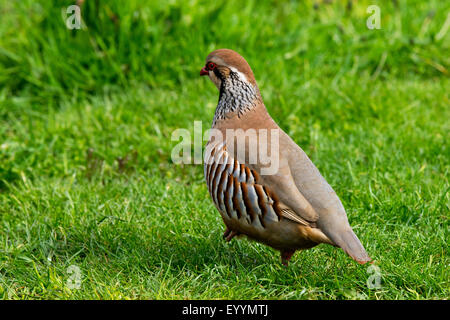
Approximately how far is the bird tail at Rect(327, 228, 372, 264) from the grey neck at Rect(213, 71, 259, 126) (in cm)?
87

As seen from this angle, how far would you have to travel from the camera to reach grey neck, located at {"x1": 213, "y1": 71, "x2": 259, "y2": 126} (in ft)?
11.5

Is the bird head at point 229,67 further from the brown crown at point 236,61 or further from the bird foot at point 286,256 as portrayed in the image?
the bird foot at point 286,256

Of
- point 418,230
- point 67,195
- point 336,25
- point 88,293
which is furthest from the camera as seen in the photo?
point 336,25

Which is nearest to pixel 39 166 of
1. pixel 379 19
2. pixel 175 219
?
pixel 175 219

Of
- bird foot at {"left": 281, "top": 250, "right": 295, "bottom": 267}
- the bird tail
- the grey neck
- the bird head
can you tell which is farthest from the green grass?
the bird head

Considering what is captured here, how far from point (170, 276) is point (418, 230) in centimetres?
155

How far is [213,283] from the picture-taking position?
3242 mm

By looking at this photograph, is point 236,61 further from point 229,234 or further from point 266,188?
point 229,234

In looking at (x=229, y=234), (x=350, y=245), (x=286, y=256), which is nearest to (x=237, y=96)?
(x=229, y=234)

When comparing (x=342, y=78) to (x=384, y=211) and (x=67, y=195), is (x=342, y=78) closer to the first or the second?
(x=384, y=211)

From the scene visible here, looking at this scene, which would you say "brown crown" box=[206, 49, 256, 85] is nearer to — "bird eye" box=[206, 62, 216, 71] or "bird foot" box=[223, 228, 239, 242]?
"bird eye" box=[206, 62, 216, 71]

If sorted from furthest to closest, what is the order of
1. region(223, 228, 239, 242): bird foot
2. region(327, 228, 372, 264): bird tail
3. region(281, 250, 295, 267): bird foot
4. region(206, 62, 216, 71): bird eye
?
region(206, 62, 216, 71): bird eye, region(223, 228, 239, 242): bird foot, region(281, 250, 295, 267): bird foot, region(327, 228, 372, 264): bird tail

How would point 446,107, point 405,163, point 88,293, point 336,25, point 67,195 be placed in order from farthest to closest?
point 336,25 → point 446,107 → point 405,163 → point 67,195 → point 88,293

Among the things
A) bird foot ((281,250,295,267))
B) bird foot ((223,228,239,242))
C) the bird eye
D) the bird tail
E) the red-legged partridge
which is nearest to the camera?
the bird tail
